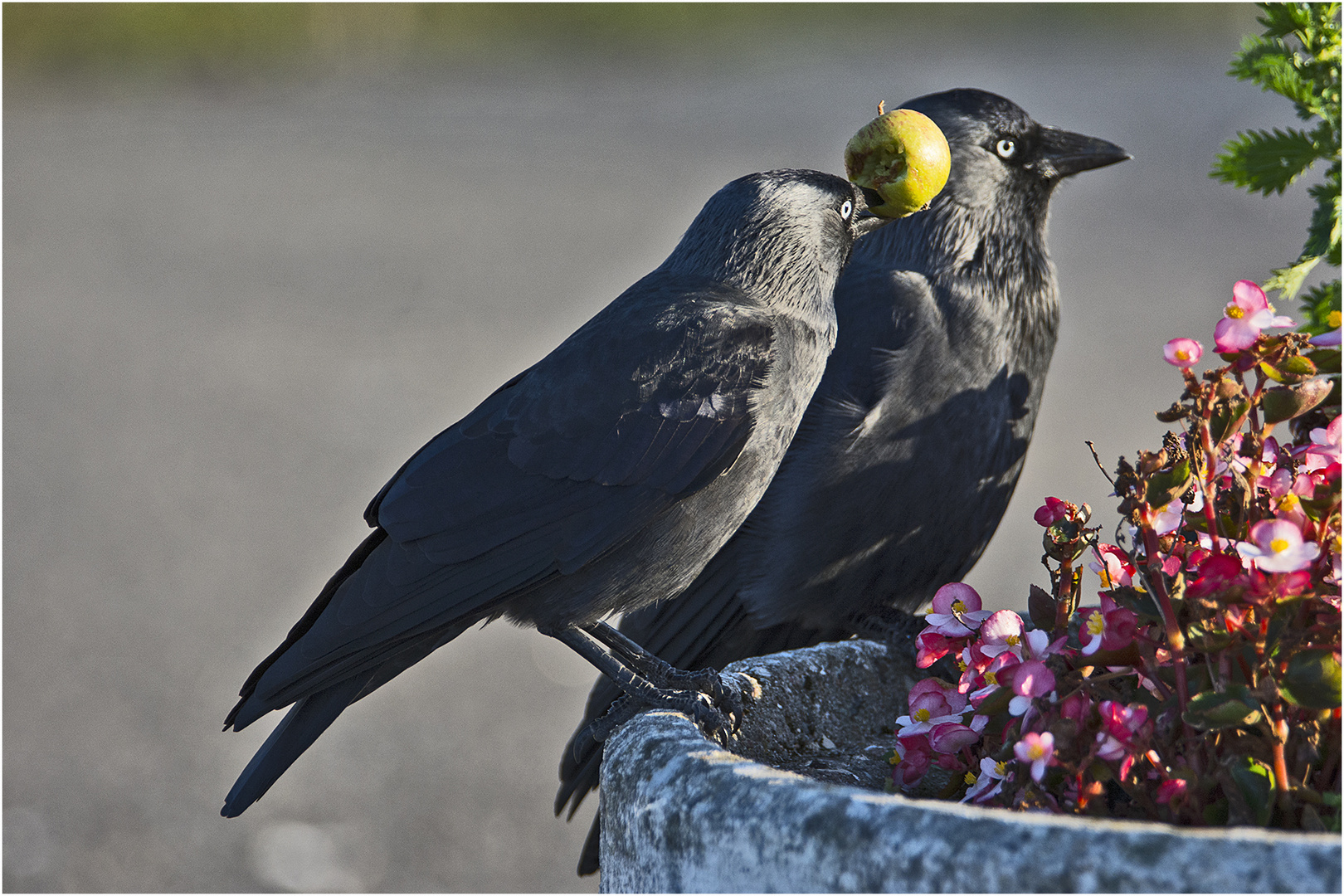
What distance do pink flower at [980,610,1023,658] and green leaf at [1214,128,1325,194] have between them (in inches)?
40.0

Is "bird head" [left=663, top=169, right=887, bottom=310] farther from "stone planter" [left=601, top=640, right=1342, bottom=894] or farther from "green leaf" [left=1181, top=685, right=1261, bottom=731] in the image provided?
"green leaf" [left=1181, top=685, right=1261, bottom=731]

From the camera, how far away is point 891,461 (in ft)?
7.63

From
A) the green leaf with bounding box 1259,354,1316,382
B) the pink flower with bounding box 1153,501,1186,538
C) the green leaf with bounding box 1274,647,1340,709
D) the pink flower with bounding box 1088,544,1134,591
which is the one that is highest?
the green leaf with bounding box 1259,354,1316,382

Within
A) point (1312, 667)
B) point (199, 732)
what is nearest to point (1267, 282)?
point (1312, 667)

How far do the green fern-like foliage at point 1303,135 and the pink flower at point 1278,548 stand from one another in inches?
32.2

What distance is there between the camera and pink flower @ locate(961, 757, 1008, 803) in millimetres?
1443

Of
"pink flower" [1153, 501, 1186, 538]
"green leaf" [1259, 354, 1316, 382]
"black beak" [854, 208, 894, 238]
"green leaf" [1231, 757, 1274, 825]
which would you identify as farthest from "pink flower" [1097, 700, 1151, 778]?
"black beak" [854, 208, 894, 238]

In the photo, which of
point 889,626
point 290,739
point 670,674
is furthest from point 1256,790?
point 290,739

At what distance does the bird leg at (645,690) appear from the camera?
1813mm

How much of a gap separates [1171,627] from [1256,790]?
0.18 meters

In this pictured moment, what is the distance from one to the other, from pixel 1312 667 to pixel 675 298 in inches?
47.1

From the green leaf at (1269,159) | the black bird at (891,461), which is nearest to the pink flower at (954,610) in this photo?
the black bird at (891,461)

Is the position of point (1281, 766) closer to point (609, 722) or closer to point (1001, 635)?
point (1001, 635)

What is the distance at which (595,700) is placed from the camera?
2479 millimetres
